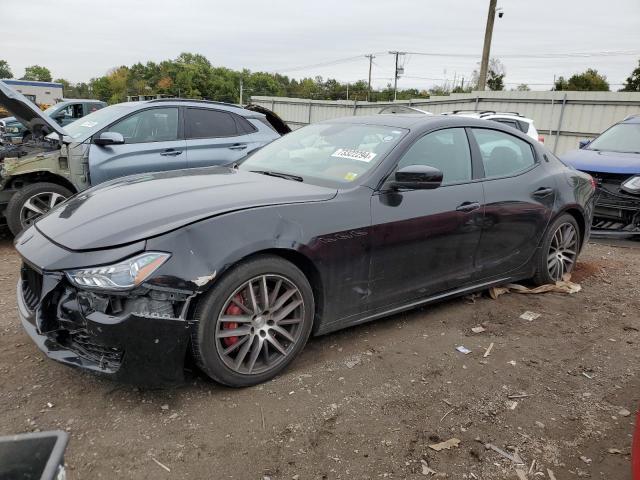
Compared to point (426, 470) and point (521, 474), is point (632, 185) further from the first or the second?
point (426, 470)

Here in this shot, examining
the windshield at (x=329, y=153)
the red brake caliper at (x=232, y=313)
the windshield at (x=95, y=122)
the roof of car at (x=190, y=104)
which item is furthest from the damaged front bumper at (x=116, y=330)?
the roof of car at (x=190, y=104)

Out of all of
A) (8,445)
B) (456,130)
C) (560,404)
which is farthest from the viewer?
(456,130)

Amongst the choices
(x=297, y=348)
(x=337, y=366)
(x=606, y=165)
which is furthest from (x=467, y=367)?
(x=606, y=165)

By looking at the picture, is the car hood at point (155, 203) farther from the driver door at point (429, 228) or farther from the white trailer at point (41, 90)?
the white trailer at point (41, 90)

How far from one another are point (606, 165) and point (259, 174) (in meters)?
5.55

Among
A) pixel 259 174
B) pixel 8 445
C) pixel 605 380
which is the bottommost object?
pixel 605 380

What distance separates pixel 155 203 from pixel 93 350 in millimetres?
869

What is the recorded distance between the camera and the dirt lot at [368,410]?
2395mm

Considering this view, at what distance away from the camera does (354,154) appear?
3668 mm

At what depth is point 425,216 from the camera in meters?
3.58

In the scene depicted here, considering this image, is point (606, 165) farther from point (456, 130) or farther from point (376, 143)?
point (376, 143)

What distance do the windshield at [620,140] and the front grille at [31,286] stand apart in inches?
318

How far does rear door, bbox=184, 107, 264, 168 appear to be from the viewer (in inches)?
253

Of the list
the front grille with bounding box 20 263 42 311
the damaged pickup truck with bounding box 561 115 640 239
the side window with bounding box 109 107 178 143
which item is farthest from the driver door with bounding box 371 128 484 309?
the damaged pickup truck with bounding box 561 115 640 239
